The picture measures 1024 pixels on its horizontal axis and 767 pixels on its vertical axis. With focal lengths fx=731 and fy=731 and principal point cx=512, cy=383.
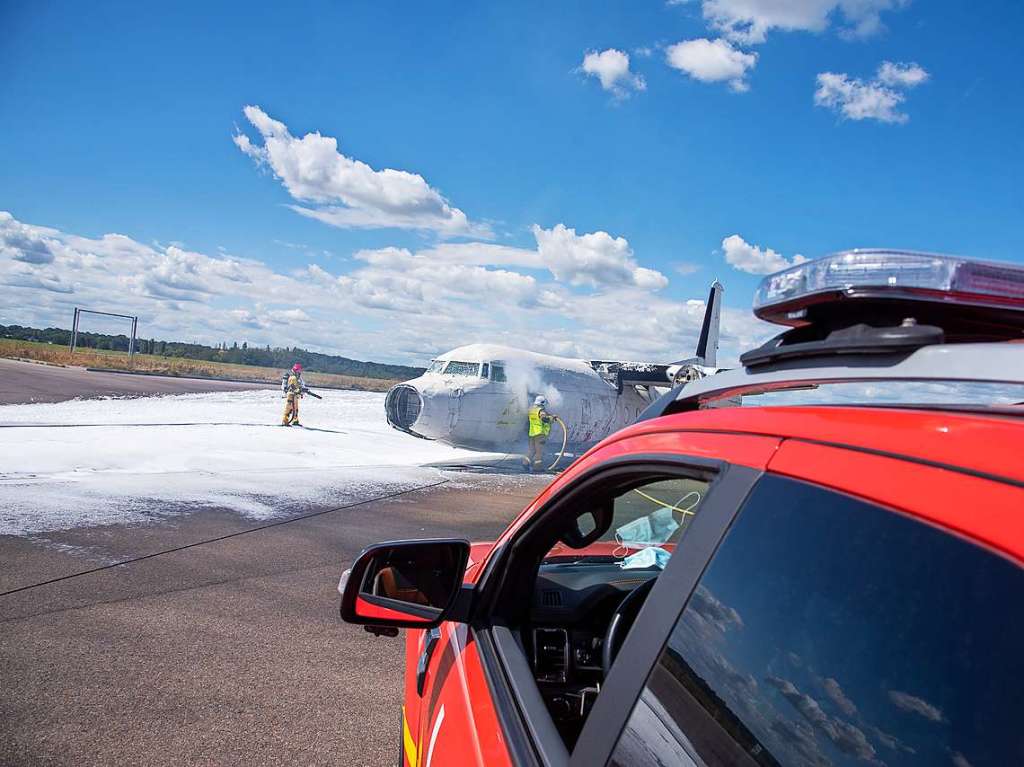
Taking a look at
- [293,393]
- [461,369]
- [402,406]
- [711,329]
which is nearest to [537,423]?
[461,369]

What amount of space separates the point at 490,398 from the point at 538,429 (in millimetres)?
1349

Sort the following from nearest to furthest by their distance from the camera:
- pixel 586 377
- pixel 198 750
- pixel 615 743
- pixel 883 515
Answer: pixel 883 515, pixel 615 743, pixel 198 750, pixel 586 377

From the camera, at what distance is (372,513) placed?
10305 millimetres

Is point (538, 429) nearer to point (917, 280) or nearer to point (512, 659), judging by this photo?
point (512, 659)

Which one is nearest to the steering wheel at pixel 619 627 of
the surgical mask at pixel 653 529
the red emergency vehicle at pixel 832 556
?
the red emergency vehicle at pixel 832 556

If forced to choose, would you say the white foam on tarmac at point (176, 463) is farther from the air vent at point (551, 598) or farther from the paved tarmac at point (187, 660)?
the air vent at point (551, 598)

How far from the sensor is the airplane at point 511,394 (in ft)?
55.2

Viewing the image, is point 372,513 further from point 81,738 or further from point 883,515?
point 883,515

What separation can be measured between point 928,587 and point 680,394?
37.5 inches

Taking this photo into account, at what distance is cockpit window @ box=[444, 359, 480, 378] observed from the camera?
17453 mm

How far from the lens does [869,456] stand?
0.95m

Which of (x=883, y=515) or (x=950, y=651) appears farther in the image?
(x=883, y=515)

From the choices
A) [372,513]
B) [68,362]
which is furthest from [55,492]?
[68,362]

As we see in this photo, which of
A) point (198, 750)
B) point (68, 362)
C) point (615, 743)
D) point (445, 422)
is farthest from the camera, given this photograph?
point (68, 362)
